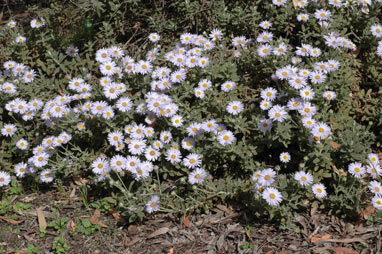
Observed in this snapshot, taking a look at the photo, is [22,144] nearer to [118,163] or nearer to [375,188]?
[118,163]

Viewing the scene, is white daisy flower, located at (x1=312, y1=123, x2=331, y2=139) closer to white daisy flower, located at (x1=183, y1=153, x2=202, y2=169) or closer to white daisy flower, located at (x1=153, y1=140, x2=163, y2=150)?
white daisy flower, located at (x1=183, y1=153, x2=202, y2=169)

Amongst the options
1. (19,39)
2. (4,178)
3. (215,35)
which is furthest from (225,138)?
(19,39)

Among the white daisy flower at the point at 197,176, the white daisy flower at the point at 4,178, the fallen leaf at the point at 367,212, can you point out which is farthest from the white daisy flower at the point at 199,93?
the white daisy flower at the point at 4,178

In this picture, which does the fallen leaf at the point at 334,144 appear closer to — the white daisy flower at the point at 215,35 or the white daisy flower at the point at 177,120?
the white daisy flower at the point at 177,120

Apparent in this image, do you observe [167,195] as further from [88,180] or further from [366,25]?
[366,25]

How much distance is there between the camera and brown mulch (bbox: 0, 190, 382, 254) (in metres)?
3.57

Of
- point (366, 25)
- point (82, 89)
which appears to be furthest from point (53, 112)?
point (366, 25)

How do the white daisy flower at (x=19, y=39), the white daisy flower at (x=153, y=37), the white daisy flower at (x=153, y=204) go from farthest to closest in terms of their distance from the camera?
the white daisy flower at (x=19, y=39), the white daisy flower at (x=153, y=37), the white daisy flower at (x=153, y=204)

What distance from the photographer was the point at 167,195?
394 cm

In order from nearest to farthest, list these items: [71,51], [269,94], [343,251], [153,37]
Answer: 1. [343,251]
2. [269,94]
3. [153,37]
4. [71,51]

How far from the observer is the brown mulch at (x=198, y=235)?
357 cm

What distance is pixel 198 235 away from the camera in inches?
151

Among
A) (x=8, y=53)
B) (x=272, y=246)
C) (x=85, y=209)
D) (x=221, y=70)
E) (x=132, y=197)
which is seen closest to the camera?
(x=272, y=246)

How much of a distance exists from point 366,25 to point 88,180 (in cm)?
350
